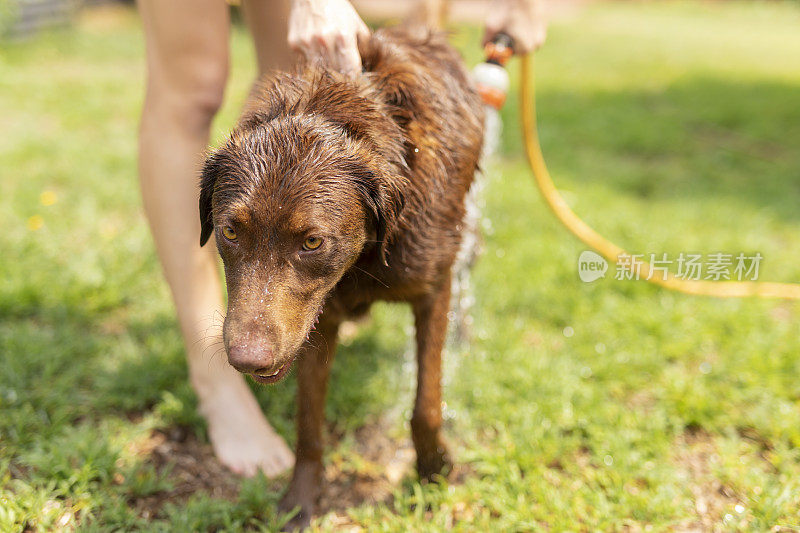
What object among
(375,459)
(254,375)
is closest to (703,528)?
(375,459)

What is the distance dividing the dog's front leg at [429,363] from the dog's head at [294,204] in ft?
1.40

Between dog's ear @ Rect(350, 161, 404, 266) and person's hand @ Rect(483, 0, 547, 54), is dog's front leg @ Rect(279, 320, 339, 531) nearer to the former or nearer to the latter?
dog's ear @ Rect(350, 161, 404, 266)

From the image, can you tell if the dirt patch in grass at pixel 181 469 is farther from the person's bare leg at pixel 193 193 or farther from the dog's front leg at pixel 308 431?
the dog's front leg at pixel 308 431

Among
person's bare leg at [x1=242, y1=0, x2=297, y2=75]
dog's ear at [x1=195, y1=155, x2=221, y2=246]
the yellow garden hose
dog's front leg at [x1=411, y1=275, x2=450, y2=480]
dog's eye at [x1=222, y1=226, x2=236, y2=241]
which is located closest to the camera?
dog's eye at [x1=222, y1=226, x2=236, y2=241]

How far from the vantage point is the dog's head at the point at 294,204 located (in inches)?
62.6

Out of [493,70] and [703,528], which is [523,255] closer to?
[493,70]

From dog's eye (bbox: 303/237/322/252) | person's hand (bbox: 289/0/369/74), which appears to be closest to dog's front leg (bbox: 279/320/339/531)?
dog's eye (bbox: 303/237/322/252)

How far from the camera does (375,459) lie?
2.66 m

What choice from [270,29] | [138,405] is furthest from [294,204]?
[138,405]

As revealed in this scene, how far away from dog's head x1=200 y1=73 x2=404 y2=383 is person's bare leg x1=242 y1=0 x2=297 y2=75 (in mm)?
809

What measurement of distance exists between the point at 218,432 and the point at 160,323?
100 cm

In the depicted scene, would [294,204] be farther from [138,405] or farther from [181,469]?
[138,405]

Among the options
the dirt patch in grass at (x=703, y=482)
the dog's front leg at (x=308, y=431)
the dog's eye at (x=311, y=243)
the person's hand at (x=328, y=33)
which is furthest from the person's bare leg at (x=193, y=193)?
the dirt patch in grass at (x=703, y=482)

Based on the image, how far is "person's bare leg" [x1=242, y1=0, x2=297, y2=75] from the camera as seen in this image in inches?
98.0
